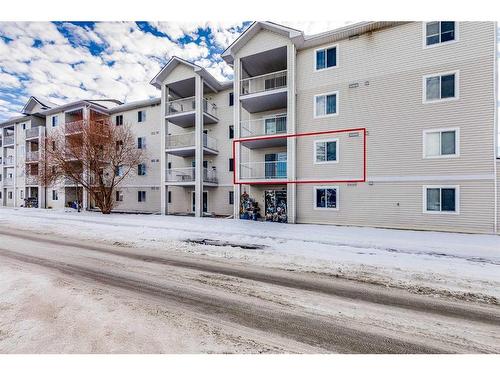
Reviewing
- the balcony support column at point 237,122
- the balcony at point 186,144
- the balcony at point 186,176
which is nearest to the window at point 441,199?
the balcony support column at point 237,122

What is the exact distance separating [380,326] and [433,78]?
14.4m

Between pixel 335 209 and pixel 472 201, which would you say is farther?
pixel 335 209

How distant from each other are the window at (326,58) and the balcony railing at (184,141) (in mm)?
10724

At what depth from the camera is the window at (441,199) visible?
38.9 ft

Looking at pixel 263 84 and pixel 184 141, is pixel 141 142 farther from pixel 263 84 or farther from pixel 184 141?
pixel 263 84

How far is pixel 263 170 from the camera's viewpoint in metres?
17.7

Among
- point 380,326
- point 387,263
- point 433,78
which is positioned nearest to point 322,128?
point 433,78

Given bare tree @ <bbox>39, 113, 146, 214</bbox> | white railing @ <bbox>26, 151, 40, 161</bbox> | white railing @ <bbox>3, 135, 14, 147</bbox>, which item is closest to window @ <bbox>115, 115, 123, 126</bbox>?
bare tree @ <bbox>39, 113, 146, 214</bbox>

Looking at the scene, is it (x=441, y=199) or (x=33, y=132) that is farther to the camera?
(x=33, y=132)

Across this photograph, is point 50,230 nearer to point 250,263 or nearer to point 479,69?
point 250,263

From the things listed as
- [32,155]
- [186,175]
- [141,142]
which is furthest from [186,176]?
[32,155]

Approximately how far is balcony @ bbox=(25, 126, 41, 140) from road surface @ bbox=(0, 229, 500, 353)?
31911 mm

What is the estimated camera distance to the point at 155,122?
77.7 feet

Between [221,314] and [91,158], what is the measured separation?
21758 millimetres
